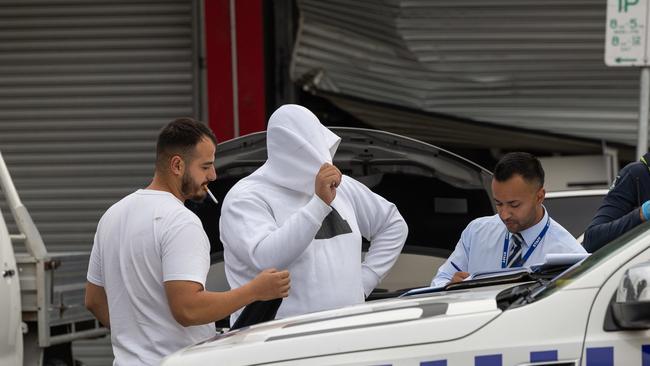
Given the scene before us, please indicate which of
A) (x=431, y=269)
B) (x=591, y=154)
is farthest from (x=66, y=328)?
(x=591, y=154)

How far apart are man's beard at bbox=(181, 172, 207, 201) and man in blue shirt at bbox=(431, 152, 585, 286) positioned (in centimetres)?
109

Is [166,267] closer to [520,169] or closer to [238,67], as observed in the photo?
[520,169]

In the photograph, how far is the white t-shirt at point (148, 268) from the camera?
4.70 m

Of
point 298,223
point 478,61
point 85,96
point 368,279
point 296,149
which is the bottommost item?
point 368,279

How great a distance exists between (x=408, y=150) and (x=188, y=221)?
2.12m

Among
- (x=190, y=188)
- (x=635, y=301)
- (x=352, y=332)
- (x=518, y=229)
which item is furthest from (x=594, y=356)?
(x=190, y=188)

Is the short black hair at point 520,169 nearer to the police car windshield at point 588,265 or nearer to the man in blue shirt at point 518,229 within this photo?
the man in blue shirt at point 518,229

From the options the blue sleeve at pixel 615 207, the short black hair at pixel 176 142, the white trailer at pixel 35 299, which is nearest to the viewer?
the short black hair at pixel 176 142

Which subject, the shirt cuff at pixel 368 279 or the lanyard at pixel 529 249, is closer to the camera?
the lanyard at pixel 529 249

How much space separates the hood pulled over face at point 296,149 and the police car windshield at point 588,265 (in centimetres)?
133

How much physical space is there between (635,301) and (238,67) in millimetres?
8175

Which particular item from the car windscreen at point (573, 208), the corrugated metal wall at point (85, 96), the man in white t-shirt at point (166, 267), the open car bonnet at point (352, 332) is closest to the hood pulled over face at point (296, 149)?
the man in white t-shirt at point (166, 267)

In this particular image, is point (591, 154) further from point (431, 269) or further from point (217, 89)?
point (431, 269)

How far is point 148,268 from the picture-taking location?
4.75 metres
